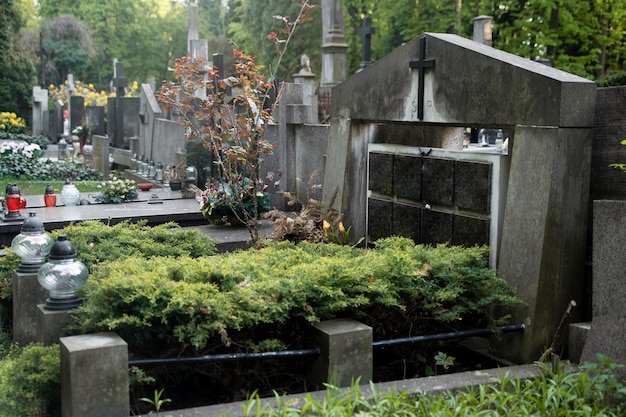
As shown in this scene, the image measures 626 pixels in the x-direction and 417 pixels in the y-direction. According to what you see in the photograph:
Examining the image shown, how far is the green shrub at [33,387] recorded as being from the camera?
430 centimetres

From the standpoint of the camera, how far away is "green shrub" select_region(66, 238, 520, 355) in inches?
175

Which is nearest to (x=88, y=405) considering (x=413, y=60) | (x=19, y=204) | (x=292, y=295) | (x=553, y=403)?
(x=292, y=295)

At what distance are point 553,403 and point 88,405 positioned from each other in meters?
2.52

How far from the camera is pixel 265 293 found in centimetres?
475

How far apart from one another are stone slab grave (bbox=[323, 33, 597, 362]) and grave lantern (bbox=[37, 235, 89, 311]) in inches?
116

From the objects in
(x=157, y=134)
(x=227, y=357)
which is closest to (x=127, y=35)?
(x=157, y=134)

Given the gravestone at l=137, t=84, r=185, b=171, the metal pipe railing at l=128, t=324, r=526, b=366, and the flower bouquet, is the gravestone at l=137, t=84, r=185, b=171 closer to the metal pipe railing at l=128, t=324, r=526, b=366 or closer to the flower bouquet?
the flower bouquet

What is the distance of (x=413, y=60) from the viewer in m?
6.54

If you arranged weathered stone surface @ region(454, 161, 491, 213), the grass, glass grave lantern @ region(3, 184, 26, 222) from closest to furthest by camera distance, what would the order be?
the grass
weathered stone surface @ region(454, 161, 491, 213)
glass grave lantern @ region(3, 184, 26, 222)

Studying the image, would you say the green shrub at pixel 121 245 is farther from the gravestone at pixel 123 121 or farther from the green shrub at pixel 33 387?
the gravestone at pixel 123 121

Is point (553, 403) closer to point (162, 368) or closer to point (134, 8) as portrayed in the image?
point (162, 368)

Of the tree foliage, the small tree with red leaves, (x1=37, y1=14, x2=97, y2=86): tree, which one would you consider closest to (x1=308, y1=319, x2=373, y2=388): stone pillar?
the small tree with red leaves

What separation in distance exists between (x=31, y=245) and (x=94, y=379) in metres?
2.50

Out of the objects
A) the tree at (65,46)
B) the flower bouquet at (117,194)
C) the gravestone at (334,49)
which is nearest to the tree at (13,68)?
the gravestone at (334,49)
